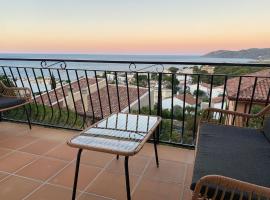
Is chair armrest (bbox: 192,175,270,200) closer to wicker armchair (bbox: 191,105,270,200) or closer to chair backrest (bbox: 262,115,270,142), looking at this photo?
wicker armchair (bbox: 191,105,270,200)

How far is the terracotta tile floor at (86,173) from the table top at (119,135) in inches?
19.0

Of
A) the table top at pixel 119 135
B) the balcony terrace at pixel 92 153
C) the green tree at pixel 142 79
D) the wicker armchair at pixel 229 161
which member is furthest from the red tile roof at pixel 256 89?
the table top at pixel 119 135

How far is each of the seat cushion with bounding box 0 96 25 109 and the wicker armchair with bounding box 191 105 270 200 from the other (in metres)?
2.40

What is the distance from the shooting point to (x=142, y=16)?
10023mm

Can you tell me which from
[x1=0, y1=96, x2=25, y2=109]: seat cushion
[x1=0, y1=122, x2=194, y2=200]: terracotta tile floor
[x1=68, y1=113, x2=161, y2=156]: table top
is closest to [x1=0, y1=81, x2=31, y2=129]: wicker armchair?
[x1=0, y1=96, x2=25, y2=109]: seat cushion

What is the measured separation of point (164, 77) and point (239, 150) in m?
1.24

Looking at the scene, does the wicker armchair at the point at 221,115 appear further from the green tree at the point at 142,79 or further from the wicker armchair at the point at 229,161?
the green tree at the point at 142,79

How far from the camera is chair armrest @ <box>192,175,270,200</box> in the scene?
3.08ft

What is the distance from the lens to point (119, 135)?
176cm

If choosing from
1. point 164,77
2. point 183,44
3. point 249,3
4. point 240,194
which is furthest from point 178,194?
point 249,3

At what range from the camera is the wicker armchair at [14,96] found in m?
2.84

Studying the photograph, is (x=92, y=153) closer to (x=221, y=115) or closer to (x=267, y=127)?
(x=221, y=115)

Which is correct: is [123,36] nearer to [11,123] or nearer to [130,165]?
[11,123]

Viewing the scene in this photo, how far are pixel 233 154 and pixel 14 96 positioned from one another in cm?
296
